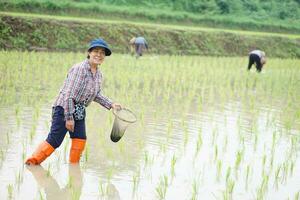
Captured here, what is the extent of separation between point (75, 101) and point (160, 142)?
1489 mm

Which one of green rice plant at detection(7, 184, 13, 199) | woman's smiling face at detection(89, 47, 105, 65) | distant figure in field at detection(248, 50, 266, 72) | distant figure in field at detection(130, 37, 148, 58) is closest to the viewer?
green rice plant at detection(7, 184, 13, 199)

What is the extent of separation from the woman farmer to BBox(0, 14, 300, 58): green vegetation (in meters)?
10.1

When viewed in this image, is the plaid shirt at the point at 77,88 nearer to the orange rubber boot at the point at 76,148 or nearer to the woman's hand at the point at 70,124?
the woman's hand at the point at 70,124

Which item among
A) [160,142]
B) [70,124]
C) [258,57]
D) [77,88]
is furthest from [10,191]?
[258,57]

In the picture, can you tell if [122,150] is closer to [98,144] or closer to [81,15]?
[98,144]

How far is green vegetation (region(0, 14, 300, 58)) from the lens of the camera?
578 inches

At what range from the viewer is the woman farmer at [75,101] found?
14.1 ft

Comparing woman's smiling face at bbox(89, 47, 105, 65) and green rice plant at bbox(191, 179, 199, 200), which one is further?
woman's smiling face at bbox(89, 47, 105, 65)

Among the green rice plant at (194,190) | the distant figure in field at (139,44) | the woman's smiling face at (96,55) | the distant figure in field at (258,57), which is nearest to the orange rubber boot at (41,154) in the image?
the woman's smiling face at (96,55)

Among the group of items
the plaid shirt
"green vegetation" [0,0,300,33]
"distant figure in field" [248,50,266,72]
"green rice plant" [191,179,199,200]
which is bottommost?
"green rice plant" [191,179,199,200]

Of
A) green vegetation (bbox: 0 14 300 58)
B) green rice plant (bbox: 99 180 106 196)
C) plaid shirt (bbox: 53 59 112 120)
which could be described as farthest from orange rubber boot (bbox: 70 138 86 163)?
green vegetation (bbox: 0 14 300 58)

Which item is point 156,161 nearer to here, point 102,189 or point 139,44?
point 102,189

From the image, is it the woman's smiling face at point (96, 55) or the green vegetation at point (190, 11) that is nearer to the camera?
the woman's smiling face at point (96, 55)

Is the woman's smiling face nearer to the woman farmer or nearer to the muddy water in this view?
the woman farmer
